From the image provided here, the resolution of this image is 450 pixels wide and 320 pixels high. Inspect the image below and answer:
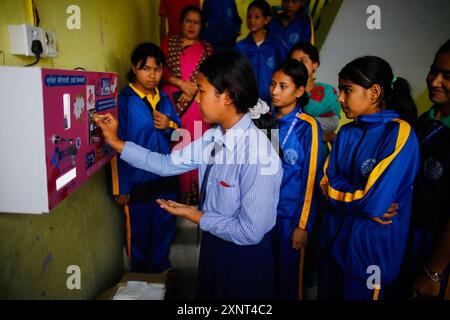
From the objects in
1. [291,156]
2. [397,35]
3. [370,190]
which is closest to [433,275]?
[370,190]

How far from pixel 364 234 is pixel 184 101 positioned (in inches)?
73.7

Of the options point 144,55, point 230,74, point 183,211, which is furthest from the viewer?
point 144,55

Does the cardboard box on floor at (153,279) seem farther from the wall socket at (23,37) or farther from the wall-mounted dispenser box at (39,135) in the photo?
the wall socket at (23,37)

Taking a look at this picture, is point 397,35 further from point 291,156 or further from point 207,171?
point 207,171

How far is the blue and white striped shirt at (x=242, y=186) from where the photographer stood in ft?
3.92

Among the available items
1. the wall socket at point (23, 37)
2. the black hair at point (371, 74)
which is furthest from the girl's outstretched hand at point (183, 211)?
the black hair at point (371, 74)

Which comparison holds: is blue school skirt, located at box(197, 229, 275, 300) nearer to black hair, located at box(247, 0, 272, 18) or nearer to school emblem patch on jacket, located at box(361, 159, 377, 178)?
school emblem patch on jacket, located at box(361, 159, 377, 178)

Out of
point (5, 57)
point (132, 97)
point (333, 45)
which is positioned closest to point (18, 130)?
point (5, 57)

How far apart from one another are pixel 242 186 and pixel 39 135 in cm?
70

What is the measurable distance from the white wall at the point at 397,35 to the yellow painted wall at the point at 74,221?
2.21 metres

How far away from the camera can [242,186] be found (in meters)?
1.24

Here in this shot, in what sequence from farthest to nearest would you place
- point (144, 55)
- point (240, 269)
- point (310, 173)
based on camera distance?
1. point (144, 55)
2. point (310, 173)
3. point (240, 269)

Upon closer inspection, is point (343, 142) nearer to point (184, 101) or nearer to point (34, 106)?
point (34, 106)

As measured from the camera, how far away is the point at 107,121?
1448mm
